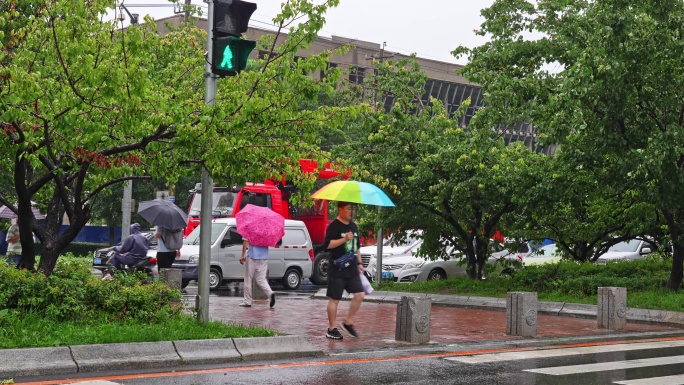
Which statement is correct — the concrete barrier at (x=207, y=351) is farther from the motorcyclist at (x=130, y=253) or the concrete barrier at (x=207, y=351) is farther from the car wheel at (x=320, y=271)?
the car wheel at (x=320, y=271)

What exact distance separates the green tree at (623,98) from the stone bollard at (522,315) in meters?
4.42

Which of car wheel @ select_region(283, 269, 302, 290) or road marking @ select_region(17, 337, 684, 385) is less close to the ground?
car wheel @ select_region(283, 269, 302, 290)

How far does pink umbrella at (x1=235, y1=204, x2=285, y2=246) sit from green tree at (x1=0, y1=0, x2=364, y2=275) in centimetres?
482

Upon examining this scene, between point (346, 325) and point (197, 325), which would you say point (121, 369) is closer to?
point (197, 325)

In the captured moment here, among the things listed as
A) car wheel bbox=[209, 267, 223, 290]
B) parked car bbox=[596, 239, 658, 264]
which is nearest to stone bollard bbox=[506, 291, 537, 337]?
car wheel bbox=[209, 267, 223, 290]

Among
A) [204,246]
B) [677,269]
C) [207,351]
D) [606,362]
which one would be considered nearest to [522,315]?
[606,362]

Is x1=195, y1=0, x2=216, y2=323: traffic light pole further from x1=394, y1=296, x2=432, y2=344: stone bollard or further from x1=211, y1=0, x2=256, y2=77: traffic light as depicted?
x1=394, y1=296, x2=432, y2=344: stone bollard

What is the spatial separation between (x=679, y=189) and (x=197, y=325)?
404 inches

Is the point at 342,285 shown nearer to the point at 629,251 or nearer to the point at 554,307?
the point at 554,307

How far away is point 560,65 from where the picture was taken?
71.9 feet

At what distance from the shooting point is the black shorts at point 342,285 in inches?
466

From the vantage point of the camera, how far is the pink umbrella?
651 inches

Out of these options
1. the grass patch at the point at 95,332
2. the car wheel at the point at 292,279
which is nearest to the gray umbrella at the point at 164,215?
the grass patch at the point at 95,332

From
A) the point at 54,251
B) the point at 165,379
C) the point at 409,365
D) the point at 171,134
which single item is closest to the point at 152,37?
the point at 171,134
